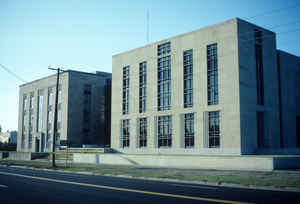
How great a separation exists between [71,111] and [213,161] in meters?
39.7

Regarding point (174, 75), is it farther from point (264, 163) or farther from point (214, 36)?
point (264, 163)

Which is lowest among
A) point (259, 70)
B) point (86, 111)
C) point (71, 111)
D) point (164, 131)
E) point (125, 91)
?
point (164, 131)

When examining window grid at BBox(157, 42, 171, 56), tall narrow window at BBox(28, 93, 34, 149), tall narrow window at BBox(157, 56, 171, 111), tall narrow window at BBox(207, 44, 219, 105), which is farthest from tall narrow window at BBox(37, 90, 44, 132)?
tall narrow window at BBox(207, 44, 219, 105)

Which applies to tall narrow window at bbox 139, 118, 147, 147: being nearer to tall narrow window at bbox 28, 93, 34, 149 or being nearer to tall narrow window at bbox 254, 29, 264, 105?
tall narrow window at bbox 254, 29, 264, 105

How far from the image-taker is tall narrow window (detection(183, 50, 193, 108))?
137ft

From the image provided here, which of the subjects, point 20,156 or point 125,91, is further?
point 20,156

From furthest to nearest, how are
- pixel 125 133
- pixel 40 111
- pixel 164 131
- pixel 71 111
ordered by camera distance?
pixel 40 111
pixel 71 111
pixel 125 133
pixel 164 131

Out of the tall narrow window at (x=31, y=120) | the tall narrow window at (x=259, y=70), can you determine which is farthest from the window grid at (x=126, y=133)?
the tall narrow window at (x=31, y=120)

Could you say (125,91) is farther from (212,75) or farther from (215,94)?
(215,94)

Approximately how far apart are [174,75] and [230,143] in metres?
12.7

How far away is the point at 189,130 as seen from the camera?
41.2m

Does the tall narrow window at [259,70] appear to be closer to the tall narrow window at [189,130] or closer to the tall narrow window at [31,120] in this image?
the tall narrow window at [189,130]

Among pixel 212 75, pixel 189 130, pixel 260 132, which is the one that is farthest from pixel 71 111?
pixel 260 132

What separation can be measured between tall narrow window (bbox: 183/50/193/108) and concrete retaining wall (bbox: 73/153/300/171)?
10887 mm
